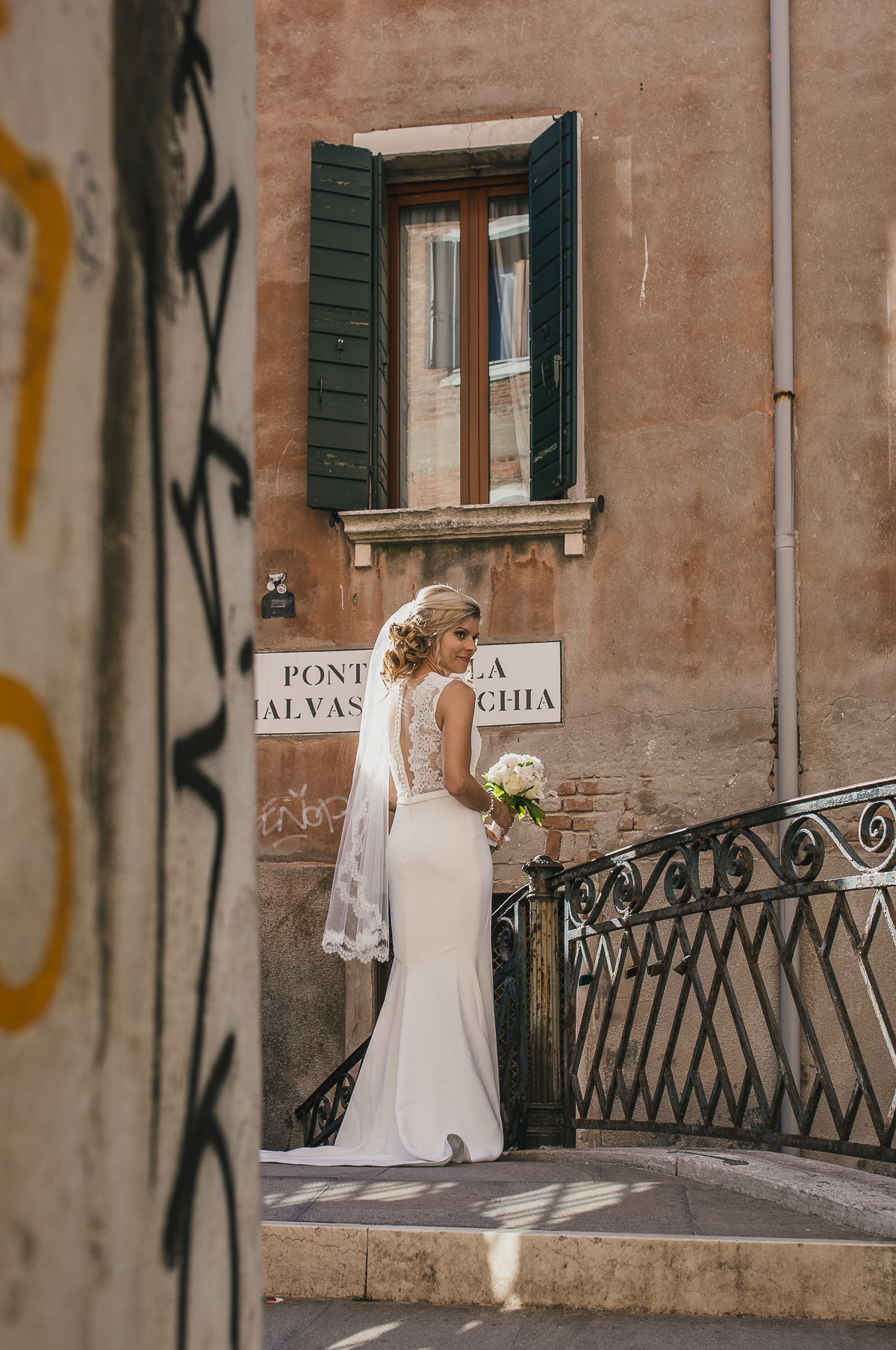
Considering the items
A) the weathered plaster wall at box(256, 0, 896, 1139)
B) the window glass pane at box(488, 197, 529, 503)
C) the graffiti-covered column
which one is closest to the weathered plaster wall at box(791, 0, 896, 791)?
the weathered plaster wall at box(256, 0, 896, 1139)

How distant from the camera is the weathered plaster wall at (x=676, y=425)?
22.4ft

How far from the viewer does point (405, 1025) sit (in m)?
4.27

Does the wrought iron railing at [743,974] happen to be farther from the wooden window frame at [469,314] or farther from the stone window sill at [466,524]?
the wooden window frame at [469,314]

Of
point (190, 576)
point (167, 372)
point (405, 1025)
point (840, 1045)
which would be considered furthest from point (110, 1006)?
point (840, 1045)

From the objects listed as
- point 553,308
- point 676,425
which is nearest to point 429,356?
point 553,308

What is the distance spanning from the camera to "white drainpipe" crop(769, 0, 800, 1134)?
6.68m

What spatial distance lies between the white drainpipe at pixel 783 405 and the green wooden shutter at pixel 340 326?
7.62 ft

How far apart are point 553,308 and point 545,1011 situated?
4304 mm

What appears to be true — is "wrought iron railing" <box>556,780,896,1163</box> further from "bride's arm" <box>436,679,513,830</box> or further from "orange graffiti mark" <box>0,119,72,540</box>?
"orange graffiti mark" <box>0,119,72,540</box>

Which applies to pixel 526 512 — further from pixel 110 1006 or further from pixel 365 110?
pixel 110 1006

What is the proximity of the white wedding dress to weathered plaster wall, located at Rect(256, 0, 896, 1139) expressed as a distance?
7.81 feet

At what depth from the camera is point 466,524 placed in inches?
281

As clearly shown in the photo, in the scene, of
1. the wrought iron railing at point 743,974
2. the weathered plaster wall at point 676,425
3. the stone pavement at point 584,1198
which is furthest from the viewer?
the weathered plaster wall at point 676,425

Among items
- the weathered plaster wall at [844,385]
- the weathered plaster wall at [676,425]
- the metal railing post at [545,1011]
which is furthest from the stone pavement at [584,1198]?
the weathered plaster wall at [844,385]
